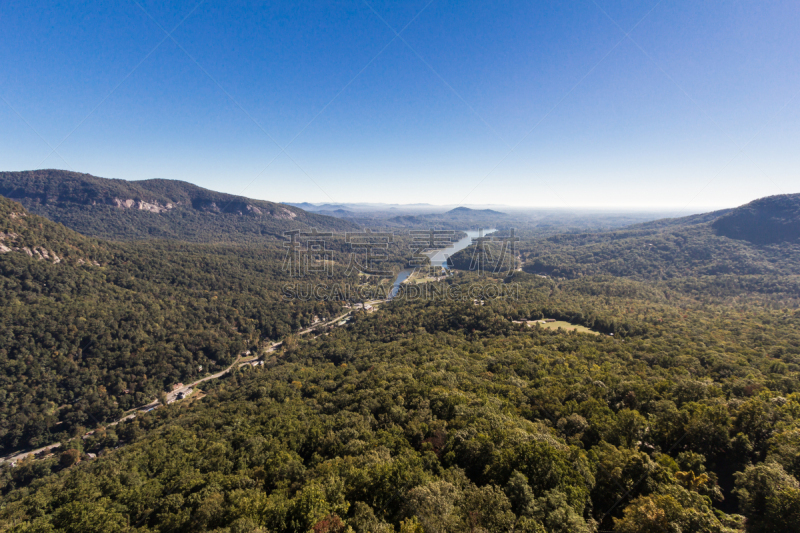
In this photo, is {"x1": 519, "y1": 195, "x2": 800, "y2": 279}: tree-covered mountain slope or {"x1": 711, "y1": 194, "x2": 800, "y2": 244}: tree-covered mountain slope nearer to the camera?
{"x1": 519, "y1": 195, "x2": 800, "y2": 279}: tree-covered mountain slope

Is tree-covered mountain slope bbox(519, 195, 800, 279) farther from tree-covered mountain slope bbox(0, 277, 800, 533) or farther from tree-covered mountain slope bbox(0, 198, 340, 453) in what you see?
tree-covered mountain slope bbox(0, 198, 340, 453)

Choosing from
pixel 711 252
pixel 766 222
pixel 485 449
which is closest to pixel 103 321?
pixel 485 449

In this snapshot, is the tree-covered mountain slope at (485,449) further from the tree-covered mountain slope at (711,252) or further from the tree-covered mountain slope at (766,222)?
the tree-covered mountain slope at (766,222)

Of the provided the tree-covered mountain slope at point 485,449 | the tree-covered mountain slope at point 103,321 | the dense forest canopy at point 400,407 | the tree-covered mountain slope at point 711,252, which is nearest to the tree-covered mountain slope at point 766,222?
the tree-covered mountain slope at point 711,252

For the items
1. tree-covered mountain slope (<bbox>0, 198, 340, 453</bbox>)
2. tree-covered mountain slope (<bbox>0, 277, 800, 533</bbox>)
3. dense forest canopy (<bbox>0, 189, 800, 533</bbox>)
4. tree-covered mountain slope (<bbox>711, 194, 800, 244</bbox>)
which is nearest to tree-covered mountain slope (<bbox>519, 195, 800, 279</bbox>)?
tree-covered mountain slope (<bbox>711, 194, 800, 244</bbox>)

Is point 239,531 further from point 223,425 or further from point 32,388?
point 32,388

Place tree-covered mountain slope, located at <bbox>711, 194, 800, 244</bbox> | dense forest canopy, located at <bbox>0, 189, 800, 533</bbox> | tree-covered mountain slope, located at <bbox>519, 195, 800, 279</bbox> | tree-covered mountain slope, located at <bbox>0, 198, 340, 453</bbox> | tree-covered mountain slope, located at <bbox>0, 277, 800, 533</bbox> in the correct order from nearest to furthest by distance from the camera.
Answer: tree-covered mountain slope, located at <bbox>0, 277, 800, 533</bbox> < dense forest canopy, located at <bbox>0, 189, 800, 533</bbox> < tree-covered mountain slope, located at <bbox>0, 198, 340, 453</bbox> < tree-covered mountain slope, located at <bbox>519, 195, 800, 279</bbox> < tree-covered mountain slope, located at <bbox>711, 194, 800, 244</bbox>
